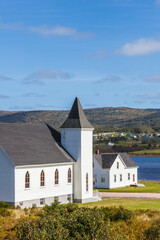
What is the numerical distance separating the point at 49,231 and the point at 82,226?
5.73 feet

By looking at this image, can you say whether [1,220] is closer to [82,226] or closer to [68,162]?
[82,226]

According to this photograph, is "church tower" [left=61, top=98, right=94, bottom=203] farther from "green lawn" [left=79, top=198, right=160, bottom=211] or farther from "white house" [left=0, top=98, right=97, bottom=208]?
"green lawn" [left=79, top=198, right=160, bottom=211]

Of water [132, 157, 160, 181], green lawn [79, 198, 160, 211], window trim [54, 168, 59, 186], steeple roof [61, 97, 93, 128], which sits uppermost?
steeple roof [61, 97, 93, 128]

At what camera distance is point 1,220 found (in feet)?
85.1

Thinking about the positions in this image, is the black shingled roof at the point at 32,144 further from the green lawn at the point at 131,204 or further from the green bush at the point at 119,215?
the green bush at the point at 119,215

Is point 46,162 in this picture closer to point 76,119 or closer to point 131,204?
point 76,119

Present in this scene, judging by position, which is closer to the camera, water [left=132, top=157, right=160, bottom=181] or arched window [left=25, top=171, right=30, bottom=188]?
arched window [left=25, top=171, right=30, bottom=188]

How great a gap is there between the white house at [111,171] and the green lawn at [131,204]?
15.9 m

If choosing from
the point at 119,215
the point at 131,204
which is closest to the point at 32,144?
the point at 131,204

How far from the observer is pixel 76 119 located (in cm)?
4550

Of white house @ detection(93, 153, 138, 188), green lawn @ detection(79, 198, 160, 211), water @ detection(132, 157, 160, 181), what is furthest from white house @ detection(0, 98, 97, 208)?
water @ detection(132, 157, 160, 181)

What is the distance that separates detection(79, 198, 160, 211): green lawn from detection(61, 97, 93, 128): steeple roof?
8036mm

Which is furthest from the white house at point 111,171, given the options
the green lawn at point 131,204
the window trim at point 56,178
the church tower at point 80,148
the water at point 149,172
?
the window trim at point 56,178

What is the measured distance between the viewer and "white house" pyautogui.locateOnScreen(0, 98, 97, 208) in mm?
38000
